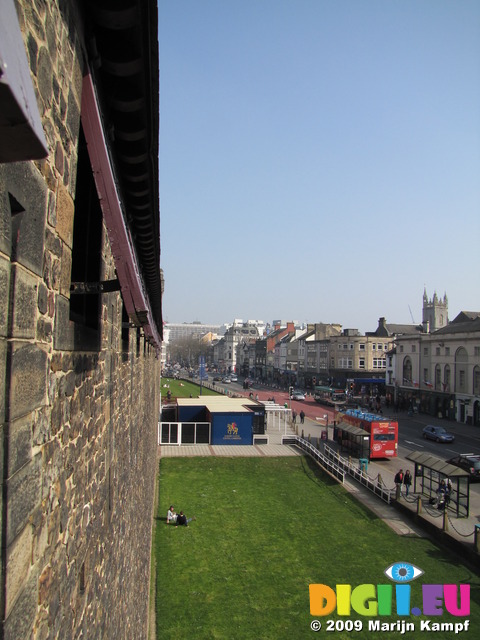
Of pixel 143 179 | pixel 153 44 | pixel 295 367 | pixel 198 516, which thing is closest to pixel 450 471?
pixel 198 516

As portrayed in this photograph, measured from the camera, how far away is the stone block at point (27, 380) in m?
1.76

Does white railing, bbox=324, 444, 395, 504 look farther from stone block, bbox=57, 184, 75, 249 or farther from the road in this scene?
stone block, bbox=57, 184, 75, 249

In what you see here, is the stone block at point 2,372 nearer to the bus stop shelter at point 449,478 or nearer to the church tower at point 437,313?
the bus stop shelter at point 449,478

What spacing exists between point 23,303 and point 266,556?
15099mm

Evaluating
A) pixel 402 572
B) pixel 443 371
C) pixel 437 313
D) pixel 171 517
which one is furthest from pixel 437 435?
pixel 437 313

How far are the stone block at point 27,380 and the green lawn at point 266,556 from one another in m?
10.6

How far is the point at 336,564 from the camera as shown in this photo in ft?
47.4

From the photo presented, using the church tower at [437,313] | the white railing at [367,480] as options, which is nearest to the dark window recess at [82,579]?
the white railing at [367,480]

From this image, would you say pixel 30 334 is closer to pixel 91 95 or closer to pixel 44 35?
pixel 44 35

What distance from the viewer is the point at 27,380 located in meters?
1.92

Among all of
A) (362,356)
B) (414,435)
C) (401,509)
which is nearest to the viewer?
(401,509)

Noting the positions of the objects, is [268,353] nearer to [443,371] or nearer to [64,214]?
[443,371]

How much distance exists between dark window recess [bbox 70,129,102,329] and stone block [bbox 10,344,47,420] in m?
1.46

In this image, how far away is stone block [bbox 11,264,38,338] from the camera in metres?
1.74
